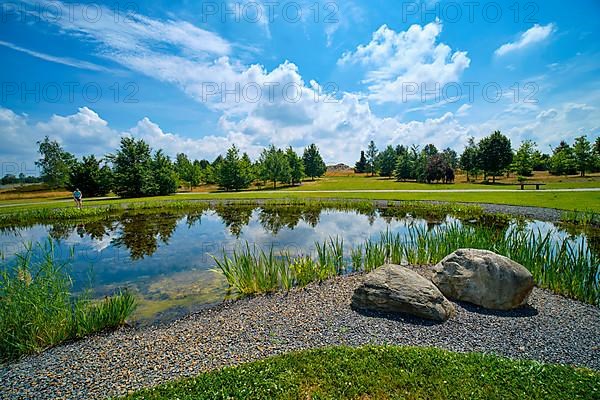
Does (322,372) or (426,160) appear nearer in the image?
(322,372)

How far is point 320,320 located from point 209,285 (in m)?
4.01

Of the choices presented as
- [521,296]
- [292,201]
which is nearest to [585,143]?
[292,201]

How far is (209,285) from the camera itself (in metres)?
8.11

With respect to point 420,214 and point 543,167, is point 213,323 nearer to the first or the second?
point 420,214

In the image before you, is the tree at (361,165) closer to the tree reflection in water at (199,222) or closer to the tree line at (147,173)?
the tree line at (147,173)

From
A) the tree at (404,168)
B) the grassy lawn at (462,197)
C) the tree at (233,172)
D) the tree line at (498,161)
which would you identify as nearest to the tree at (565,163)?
the tree line at (498,161)

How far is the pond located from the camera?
7828 millimetres

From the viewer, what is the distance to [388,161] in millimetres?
75062

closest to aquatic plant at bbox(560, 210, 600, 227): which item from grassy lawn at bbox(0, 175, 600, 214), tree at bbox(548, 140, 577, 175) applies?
grassy lawn at bbox(0, 175, 600, 214)

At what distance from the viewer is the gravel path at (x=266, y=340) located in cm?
394

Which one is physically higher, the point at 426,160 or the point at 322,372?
the point at 426,160

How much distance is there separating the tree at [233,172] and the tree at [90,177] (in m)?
16.4

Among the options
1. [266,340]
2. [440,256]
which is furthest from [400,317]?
[440,256]

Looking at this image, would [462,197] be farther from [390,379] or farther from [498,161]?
[498,161]
